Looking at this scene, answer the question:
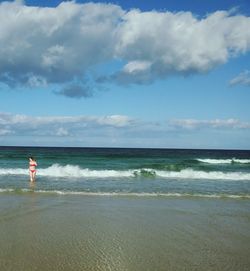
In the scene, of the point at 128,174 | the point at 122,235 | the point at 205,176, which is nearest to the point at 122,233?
the point at 122,235

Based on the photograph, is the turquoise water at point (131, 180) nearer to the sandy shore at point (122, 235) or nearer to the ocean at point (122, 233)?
the ocean at point (122, 233)

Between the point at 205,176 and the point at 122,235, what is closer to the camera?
the point at 122,235

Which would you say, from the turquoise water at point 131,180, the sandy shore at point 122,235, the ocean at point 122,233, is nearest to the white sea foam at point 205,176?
the turquoise water at point 131,180

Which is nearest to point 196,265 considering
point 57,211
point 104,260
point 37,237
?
point 104,260

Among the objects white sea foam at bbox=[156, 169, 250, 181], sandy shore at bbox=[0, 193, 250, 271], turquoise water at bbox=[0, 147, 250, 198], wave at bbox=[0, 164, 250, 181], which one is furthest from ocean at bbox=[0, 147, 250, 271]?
white sea foam at bbox=[156, 169, 250, 181]

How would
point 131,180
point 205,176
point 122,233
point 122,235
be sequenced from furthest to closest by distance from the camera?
point 205,176 → point 131,180 → point 122,233 → point 122,235

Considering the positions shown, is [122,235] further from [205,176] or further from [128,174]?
[205,176]

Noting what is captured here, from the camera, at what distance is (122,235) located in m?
8.95

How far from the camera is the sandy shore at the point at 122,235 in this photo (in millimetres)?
7012

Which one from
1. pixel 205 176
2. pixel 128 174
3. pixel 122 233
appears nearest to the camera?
pixel 122 233

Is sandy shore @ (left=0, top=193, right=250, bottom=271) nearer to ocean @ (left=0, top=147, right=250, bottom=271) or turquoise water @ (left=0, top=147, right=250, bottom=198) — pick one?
ocean @ (left=0, top=147, right=250, bottom=271)

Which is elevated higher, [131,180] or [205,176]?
[131,180]

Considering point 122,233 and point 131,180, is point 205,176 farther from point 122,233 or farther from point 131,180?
point 122,233

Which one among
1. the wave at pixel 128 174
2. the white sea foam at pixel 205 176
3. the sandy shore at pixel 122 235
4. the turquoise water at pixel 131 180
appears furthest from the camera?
the white sea foam at pixel 205 176
